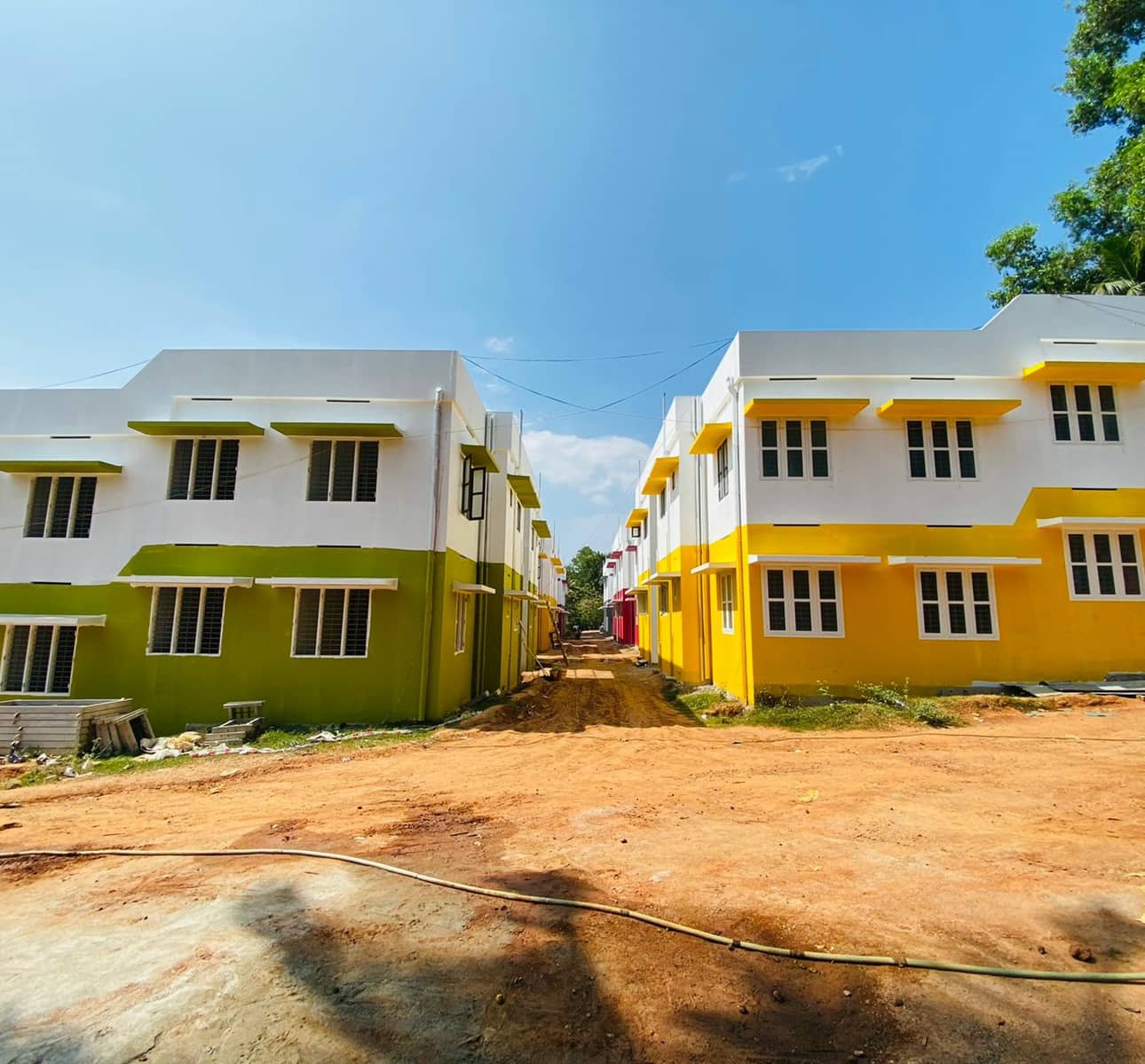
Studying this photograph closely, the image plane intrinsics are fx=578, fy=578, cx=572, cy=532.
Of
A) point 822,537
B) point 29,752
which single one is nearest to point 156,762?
point 29,752

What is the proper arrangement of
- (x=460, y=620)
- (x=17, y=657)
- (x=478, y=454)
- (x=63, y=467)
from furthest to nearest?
(x=460, y=620) → (x=478, y=454) → (x=63, y=467) → (x=17, y=657)

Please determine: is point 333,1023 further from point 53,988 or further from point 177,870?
point 177,870

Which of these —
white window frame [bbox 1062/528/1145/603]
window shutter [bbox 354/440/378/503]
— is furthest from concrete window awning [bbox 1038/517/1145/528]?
window shutter [bbox 354/440/378/503]

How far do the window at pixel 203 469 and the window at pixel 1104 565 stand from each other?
16.8m

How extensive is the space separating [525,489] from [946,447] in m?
10.5

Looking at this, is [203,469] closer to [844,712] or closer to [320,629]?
[320,629]

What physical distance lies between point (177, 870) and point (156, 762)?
5667 mm

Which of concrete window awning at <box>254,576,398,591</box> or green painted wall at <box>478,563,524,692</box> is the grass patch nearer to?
green painted wall at <box>478,563,524,692</box>

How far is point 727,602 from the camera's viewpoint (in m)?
13.4

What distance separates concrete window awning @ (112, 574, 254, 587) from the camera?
34.8 ft

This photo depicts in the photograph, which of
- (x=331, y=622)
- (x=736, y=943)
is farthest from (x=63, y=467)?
(x=736, y=943)

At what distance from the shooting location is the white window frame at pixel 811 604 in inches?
447

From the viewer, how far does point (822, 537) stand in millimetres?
11633

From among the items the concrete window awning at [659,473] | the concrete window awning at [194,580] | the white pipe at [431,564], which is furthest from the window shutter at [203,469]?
the concrete window awning at [659,473]
